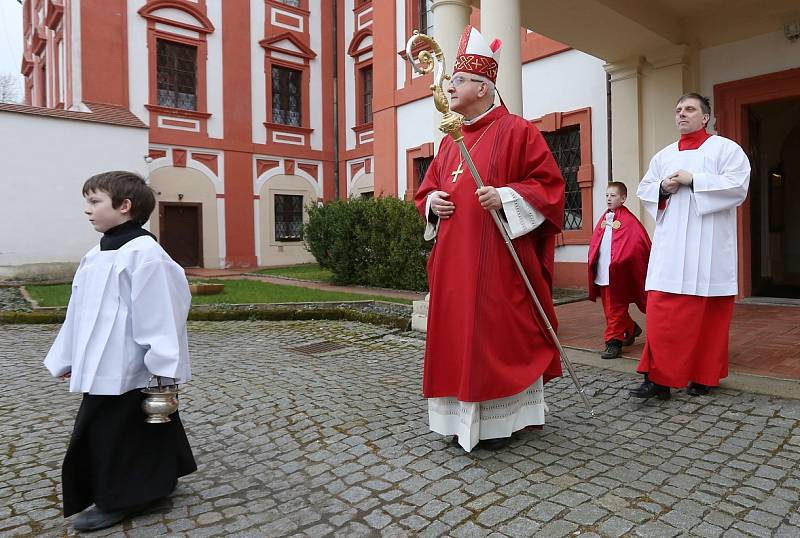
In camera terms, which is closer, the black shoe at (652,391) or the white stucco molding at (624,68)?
the black shoe at (652,391)

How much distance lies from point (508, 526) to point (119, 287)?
→ 1.77 m

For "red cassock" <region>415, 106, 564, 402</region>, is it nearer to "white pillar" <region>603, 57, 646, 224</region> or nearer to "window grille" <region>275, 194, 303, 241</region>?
"white pillar" <region>603, 57, 646, 224</region>

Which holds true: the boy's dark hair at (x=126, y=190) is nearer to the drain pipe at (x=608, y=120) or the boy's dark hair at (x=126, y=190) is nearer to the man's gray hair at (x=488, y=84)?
the man's gray hair at (x=488, y=84)

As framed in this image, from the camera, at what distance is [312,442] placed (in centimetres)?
320

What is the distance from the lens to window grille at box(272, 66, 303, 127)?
1873 centimetres

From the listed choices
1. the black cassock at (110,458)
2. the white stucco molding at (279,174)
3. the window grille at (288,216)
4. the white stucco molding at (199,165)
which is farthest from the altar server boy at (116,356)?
the window grille at (288,216)

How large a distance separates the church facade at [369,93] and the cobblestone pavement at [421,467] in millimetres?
3552

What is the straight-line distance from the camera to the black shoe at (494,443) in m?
2.99

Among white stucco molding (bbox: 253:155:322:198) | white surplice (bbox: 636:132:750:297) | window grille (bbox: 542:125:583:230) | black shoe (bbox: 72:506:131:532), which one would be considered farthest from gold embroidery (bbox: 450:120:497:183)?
white stucco molding (bbox: 253:155:322:198)

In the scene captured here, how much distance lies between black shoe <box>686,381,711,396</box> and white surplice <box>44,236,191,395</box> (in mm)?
3199

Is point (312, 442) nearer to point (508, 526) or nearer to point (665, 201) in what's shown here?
point (508, 526)

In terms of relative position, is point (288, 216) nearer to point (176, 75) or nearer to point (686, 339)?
point (176, 75)

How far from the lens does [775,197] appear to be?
10289 millimetres

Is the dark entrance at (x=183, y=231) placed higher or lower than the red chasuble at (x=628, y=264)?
higher
